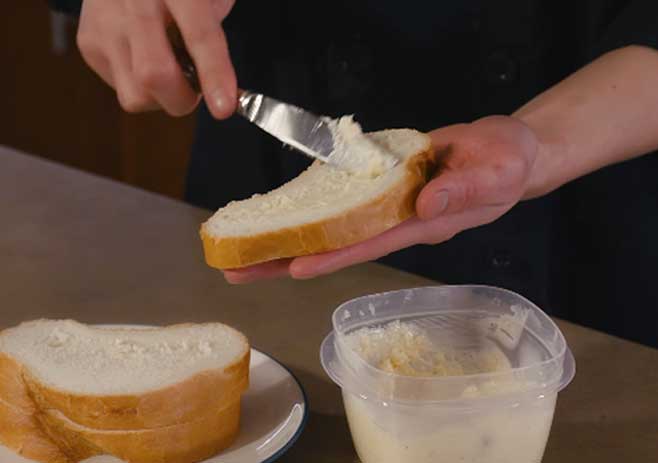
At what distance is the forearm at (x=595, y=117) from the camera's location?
1.37 meters

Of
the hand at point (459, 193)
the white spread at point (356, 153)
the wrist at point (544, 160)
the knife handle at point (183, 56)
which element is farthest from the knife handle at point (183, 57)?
the wrist at point (544, 160)

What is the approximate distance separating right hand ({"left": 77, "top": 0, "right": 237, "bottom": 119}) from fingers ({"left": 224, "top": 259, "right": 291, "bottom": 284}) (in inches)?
6.9

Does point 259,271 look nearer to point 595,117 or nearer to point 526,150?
point 526,150

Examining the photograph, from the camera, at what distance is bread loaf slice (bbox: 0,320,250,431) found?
1076 millimetres

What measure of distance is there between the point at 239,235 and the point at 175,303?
0.32m

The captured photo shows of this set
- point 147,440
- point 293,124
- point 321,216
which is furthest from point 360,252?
point 147,440

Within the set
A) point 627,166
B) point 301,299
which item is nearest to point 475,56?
point 627,166

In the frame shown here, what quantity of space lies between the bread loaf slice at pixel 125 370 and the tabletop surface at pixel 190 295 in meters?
0.12

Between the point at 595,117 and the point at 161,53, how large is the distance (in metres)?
0.52

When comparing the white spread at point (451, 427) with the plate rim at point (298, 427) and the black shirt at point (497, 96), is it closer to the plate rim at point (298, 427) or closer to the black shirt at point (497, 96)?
the plate rim at point (298, 427)

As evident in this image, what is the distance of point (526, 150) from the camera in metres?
1.26

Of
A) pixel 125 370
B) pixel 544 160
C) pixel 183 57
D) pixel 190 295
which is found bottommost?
pixel 190 295

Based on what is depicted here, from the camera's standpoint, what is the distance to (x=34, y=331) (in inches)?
47.6

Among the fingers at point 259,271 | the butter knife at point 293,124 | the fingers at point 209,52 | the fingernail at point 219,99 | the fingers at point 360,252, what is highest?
the fingers at point 209,52
